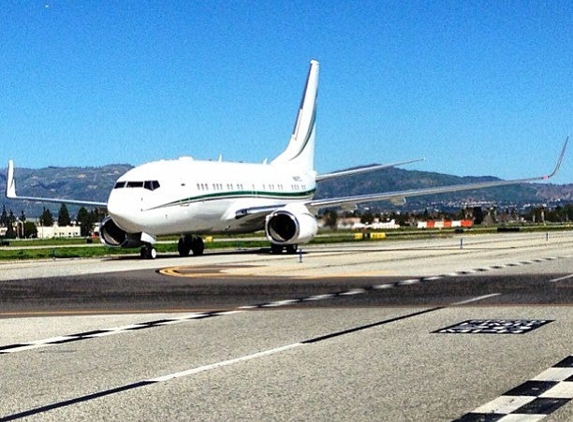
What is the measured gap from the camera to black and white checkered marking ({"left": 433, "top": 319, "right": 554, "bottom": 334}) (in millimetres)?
15869

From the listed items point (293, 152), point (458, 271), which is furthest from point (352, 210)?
point (458, 271)

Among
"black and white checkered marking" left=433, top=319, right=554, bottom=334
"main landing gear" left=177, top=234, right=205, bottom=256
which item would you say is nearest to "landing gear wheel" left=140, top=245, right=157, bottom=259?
"main landing gear" left=177, top=234, right=205, bottom=256

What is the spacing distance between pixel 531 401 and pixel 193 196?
4032cm

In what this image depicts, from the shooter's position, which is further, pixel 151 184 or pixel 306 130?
pixel 306 130

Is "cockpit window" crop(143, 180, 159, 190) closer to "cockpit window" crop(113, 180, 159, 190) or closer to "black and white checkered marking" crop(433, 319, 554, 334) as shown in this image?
"cockpit window" crop(113, 180, 159, 190)

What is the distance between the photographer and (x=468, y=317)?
18312 millimetres

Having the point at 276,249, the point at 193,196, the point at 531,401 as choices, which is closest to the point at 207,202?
the point at 193,196

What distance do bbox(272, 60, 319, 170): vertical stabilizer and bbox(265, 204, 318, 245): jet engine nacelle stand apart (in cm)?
1184

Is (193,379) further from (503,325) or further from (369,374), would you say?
(503,325)

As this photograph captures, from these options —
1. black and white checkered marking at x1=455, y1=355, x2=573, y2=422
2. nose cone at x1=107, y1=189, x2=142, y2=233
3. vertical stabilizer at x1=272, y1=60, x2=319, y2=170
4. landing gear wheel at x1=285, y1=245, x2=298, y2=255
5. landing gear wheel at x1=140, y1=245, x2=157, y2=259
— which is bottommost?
black and white checkered marking at x1=455, y1=355, x2=573, y2=422

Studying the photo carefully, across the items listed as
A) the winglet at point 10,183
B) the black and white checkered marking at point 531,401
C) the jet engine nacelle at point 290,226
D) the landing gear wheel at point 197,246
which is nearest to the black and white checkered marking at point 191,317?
the black and white checkered marking at point 531,401

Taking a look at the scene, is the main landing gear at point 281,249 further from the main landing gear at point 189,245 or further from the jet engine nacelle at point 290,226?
the main landing gear at point 189,245

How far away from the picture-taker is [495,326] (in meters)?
16.7

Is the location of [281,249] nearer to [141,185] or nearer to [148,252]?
[148,252]
